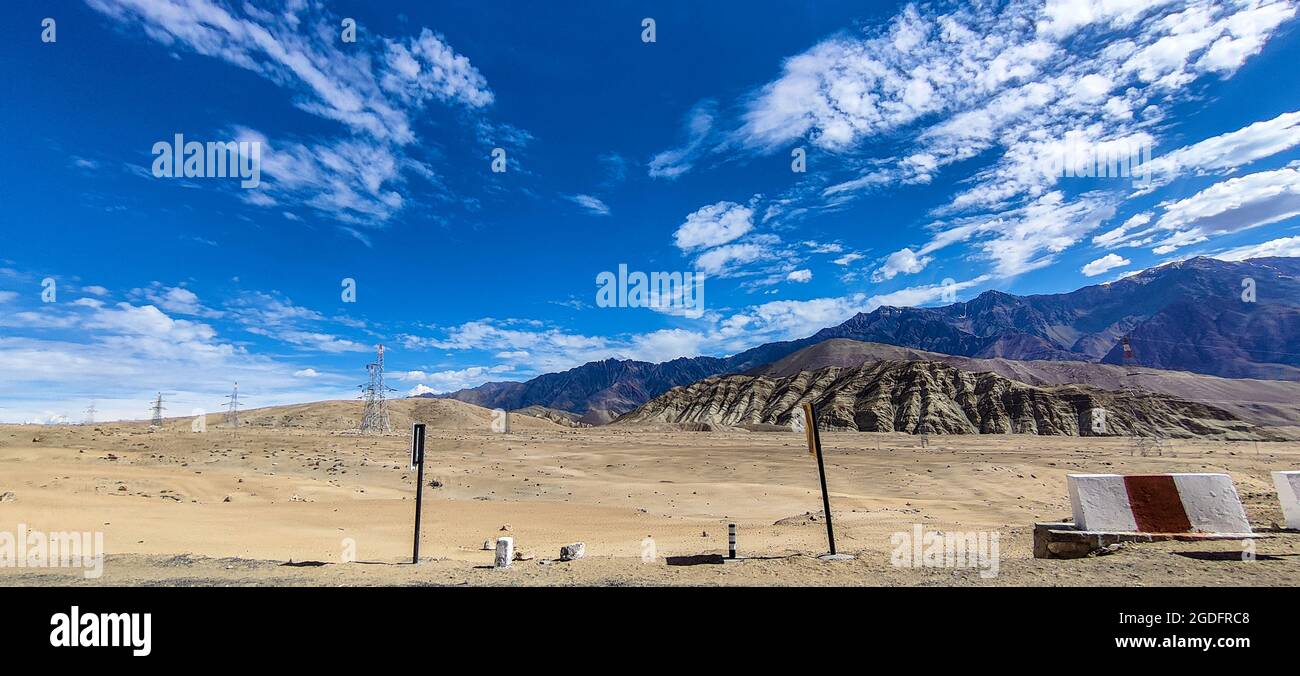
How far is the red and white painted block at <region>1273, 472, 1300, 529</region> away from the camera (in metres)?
11.3

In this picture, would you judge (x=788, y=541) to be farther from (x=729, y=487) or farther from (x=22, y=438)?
(x=22, y=438)

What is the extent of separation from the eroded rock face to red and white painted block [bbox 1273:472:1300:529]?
9772cm

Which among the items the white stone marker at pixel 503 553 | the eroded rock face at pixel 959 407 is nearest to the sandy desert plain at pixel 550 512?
the white stone marker at pixel 503 553

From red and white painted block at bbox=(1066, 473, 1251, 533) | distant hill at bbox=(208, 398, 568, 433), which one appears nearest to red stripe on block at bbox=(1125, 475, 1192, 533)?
red and white painted block at bbox=(1066, 473, 1251, 533)

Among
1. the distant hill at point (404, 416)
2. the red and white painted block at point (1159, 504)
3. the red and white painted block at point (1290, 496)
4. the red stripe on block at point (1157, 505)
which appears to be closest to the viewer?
the red and white painted block at point (1159, 504)

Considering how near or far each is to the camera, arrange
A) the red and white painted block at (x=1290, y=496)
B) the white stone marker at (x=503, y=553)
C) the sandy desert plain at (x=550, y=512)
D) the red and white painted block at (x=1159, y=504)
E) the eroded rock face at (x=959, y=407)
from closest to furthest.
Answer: the sandy desert plain at (x=550, y=512), the red and white painted block at (x=1159, y=504), the red and white painted block at (x=1290, y=496), the white stone marker at (x=503, y=553), the eroded rock face at (x=959, y=407)

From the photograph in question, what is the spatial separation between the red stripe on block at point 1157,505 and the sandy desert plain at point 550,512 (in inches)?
23.1

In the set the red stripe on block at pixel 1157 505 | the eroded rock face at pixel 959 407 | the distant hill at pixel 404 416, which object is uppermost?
the red stripe on block at pixel 1157 505

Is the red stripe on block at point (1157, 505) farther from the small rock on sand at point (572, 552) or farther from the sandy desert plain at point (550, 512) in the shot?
the small rock on sand at point (572, 552)

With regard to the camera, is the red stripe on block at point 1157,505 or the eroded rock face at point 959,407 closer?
the red stripe on block at point 1157,505

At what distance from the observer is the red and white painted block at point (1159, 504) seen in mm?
10781

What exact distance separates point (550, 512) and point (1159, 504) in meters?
19.7
